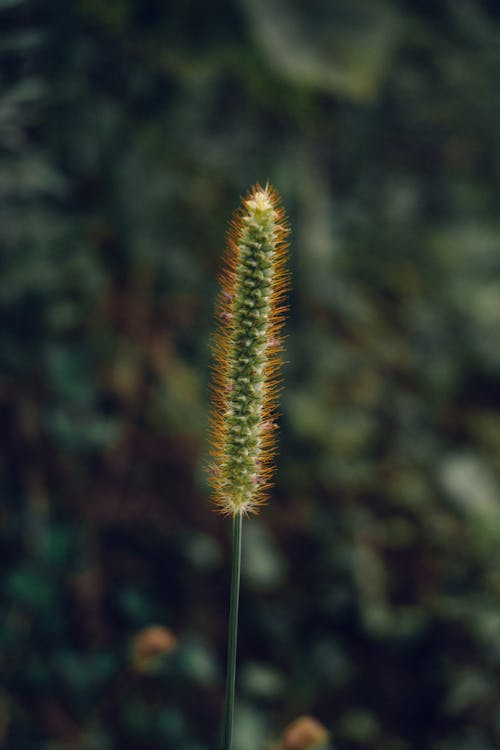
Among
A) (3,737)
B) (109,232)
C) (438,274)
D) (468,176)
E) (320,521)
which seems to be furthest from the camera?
(468,176)

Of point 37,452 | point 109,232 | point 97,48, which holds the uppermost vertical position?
point 97,48

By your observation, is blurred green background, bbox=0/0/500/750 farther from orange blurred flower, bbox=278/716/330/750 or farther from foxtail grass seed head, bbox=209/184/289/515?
foxtail grass seed head, bbox=209/184/289/515

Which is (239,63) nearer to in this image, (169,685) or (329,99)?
(329,99)

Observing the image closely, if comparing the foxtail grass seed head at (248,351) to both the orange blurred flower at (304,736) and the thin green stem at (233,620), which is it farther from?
the orange blurred flower at (304,736)

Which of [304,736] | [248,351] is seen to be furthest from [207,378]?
[248,351]

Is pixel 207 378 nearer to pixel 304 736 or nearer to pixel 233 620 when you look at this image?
pixel 304 736

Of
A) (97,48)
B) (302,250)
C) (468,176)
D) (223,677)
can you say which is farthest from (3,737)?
(468,176)

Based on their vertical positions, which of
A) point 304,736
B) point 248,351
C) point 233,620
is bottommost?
point 304,736
